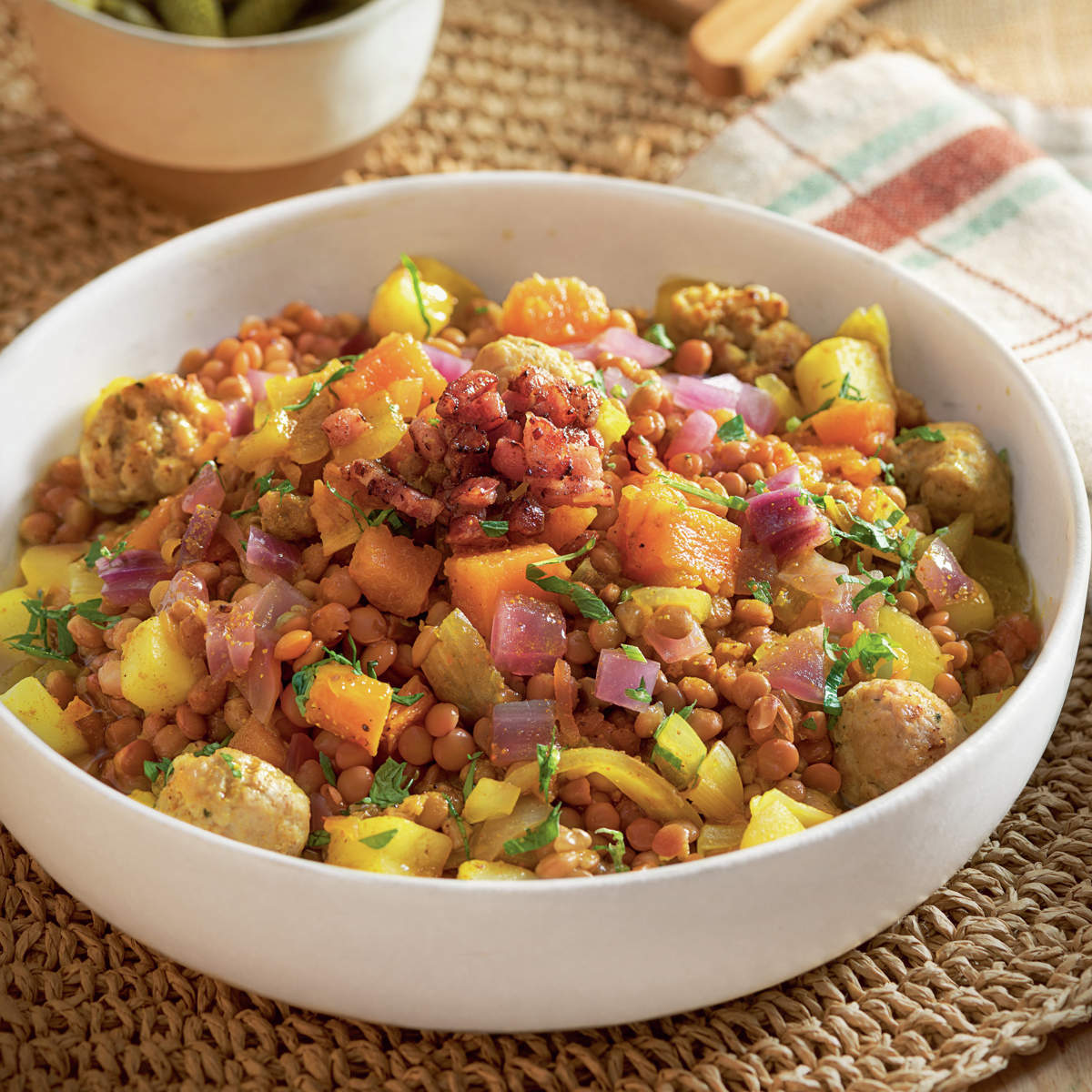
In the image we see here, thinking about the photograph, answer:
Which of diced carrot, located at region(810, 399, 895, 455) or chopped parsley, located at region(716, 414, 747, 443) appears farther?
diced carrot, located at region(810, 399, 895, 455)

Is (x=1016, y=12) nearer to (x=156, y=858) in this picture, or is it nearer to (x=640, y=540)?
(x=640, y=540)

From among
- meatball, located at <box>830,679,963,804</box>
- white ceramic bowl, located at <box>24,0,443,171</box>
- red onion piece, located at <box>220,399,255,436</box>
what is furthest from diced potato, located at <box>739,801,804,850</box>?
white ceramic bowl, located at <box>24,0,443,171</box>

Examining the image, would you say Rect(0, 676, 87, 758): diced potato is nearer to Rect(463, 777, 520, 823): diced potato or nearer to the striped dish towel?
Rect(463, 777, 520, 823): diced potato

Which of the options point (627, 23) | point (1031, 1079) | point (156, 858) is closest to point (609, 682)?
point (156, 858)

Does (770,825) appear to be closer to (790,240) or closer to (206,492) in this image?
(206,492)

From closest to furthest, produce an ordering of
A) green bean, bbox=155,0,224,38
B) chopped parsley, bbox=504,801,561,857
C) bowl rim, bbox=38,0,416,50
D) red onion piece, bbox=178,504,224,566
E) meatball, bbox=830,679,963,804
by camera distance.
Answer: chopped parsley, bbox=504,801,561,857
meatball, bbox=830,679,963,804
red onion piece, bbox=178,504,224,566
bowl rim, bbox=38,0,416,50
green bean, bbox=155,0,224,38

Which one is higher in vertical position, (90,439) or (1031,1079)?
(90,439)

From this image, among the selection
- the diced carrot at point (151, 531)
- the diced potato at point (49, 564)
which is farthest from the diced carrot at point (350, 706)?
the diced potato at point (49, 564)
